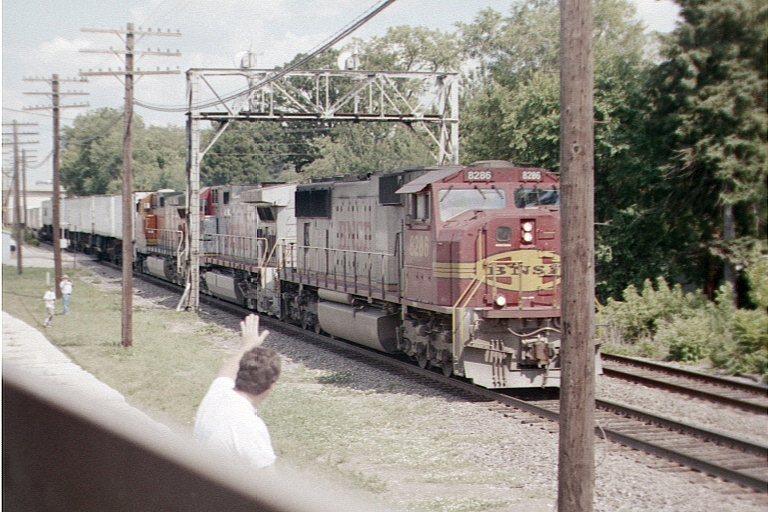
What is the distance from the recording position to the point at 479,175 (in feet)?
42.5

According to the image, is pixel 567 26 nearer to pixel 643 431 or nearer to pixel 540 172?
pixel 643 431

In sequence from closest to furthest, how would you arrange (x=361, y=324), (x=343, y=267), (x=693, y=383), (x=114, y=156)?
(x=693, y=383), (x=361, y=324), (x=343, y=267), (x=114, y=156)

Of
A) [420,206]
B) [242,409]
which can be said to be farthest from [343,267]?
[242,409]

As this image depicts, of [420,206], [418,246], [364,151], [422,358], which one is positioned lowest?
[422,358]

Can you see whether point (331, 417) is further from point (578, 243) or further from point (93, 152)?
point (93, 152)

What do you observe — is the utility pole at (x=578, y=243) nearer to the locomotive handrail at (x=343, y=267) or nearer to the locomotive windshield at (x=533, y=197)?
the locomotive windshield at (x=533, y=197)

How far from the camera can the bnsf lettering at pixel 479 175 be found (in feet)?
42.4

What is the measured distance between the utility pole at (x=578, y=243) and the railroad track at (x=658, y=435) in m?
1.85

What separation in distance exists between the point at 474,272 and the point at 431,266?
0.94m

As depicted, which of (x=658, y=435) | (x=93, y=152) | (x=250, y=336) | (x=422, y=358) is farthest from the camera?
(x=93, y=152)

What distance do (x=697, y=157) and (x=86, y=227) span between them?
4716 centimetres

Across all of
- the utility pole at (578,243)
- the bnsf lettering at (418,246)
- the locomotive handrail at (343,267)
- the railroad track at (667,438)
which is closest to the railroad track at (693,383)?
the railroad track at (667,438)

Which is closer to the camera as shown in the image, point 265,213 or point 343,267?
point 343,267

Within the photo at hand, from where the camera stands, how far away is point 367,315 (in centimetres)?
1548
